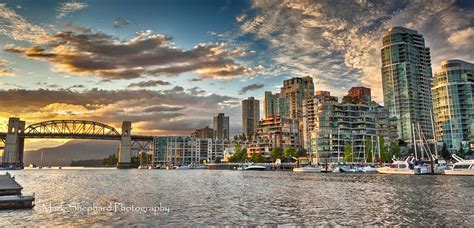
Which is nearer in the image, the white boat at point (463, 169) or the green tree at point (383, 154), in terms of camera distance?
the white boat at point (463, 169)

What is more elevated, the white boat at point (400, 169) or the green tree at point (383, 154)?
the green tree at point (383, 154)

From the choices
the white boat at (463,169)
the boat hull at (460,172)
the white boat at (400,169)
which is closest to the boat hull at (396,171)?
the white boat at (400,169)

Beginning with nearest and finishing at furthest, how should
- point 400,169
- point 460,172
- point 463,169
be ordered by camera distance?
1. point 463,169
2. point 460,172
3. point 400,169

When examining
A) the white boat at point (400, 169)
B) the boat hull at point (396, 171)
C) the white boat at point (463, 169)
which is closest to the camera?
Result: the white boat at point (463, 169)

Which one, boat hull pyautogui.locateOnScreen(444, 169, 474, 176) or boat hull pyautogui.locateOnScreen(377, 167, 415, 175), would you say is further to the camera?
boat hull pyautogui.locateOnScreen(377, 167, 415, 175)

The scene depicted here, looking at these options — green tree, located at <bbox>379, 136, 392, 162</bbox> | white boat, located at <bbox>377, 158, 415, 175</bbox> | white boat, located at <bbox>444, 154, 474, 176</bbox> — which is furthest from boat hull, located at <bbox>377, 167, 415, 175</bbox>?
green tree, located at <bbox>379, 136, 392, 162</bbox>

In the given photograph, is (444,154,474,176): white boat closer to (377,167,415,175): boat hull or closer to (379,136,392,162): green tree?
(377,167,415,175): boat hull

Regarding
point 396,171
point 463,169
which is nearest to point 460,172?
point 463,169

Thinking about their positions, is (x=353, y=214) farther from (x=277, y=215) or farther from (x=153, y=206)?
(x=153, y=206)

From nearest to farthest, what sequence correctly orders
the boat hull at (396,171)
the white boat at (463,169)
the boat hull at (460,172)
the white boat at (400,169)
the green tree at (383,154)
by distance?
the boat hull at (460,172) < the white boat at (463,169) < the boat hull at (396,171) < the white boat at (400,169) < the green tree at (383,154)

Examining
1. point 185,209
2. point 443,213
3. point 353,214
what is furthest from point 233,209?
point 443,213

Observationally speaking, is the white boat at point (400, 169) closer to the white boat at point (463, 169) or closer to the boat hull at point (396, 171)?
the boat hull at point (396, 171)

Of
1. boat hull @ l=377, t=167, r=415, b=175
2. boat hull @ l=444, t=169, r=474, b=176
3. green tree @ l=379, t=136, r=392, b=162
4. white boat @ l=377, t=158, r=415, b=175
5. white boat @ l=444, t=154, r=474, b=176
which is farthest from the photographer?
green tree @ l=379, t=136, r=392, b=162

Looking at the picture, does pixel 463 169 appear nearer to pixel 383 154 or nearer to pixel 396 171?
pixel 396 171
